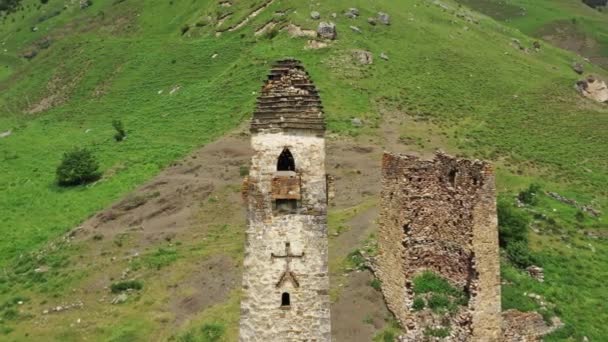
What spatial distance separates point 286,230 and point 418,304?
9491 mm

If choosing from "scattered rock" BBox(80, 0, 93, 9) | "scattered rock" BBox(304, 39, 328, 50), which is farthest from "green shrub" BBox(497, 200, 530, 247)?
"scattered rock" BBox(80, 0, 93, 9)

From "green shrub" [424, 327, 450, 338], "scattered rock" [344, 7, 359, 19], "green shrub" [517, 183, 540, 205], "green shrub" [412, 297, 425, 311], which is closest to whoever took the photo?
"green shrub" [424, 327, 450, 338]

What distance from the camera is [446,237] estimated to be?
78.1 ft

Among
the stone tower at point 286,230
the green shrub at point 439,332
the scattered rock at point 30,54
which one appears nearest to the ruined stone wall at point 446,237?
the green shrub at point 439,332

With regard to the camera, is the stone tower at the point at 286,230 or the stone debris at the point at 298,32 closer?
the stone tower at the point at 286,230

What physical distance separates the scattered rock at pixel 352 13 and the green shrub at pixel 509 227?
45468mm

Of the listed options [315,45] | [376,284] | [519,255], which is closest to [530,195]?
[519,255]

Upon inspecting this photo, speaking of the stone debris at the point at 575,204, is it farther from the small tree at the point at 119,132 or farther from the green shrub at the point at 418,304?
the small tree at the point at 119,132

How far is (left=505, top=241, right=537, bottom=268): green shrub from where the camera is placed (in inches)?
1187

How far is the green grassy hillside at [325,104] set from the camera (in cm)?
4144

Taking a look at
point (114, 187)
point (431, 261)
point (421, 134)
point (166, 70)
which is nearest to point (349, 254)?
point (431, 261)

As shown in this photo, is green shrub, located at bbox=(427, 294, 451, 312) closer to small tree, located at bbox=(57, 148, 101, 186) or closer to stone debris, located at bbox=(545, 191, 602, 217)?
stone debris, located at bbox=(545, 191, 602, 217)

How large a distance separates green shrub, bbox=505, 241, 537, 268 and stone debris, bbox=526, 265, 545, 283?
1.09 ft

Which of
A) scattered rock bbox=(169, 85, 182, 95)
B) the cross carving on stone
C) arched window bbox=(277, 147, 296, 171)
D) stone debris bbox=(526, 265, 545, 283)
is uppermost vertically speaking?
arched window bbox=(277, 147, 296, 171)
